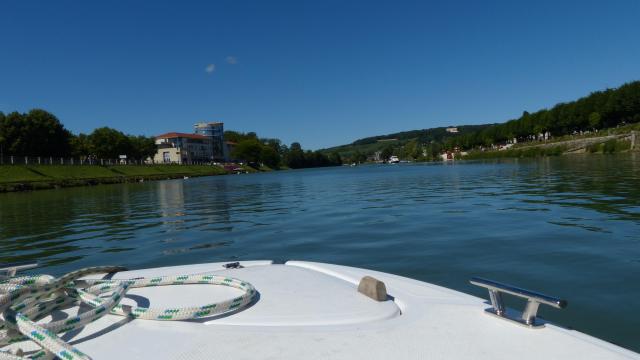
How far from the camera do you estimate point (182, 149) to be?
155 meters

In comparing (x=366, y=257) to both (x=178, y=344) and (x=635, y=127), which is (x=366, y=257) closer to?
(x=178, y=344)

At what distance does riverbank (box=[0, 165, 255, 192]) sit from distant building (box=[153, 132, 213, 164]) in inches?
2430

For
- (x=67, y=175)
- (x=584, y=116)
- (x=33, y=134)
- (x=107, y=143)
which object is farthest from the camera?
(x=584, y=116)

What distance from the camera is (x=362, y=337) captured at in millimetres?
2242

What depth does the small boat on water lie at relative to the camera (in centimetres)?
209

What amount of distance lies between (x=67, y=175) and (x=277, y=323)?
6899 cm

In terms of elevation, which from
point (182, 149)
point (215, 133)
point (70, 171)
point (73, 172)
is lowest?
point (73, 172)

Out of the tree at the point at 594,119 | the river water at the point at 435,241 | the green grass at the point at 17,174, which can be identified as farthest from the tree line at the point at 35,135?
the tree at the point at 594,119

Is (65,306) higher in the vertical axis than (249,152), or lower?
lower

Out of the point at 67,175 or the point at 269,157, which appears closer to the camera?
the point at 67,175

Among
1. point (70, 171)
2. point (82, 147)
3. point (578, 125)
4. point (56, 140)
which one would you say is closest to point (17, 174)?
point (70, 171)

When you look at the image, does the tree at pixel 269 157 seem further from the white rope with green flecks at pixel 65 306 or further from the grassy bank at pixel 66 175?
the white rope with green flecks at pixel 65 306

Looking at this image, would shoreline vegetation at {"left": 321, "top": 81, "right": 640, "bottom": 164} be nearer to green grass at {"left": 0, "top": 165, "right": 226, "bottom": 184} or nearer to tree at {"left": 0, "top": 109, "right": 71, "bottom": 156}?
green grass at {"left": 0, "top": 165, "right": 226, "bottom": 184}

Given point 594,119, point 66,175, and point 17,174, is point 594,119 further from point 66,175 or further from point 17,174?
point 17,174
